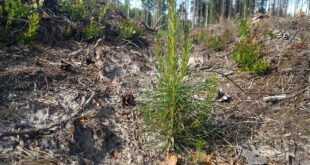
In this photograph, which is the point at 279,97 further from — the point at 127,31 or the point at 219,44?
the point at 127,31

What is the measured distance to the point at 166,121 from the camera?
5.88 ft

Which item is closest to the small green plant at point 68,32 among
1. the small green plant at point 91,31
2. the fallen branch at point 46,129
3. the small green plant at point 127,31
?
the small green plant at point 91,31

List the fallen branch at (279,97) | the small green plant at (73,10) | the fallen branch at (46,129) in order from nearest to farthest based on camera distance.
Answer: the fallen branch at (46,129) < the fallen branch at (279,97) < the small green plant at (73,10)

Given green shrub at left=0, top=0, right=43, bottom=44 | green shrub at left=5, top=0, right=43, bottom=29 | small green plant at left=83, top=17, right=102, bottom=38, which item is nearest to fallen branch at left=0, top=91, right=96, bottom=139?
green shrub at left=0, top=0, right=43, bottom=44

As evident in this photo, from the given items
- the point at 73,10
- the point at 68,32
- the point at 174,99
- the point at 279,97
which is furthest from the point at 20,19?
the point at 279,97

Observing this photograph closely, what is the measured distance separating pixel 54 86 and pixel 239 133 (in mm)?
2416

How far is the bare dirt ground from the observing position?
1.63 metres

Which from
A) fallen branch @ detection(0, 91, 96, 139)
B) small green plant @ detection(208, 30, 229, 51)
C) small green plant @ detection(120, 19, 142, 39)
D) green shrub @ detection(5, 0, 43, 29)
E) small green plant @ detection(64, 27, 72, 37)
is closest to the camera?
fallen branch @ detection(0, 91, 96, 139)

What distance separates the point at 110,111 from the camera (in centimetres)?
227

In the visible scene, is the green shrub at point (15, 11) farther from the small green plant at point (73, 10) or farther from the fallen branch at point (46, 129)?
the fallen branch at point (46, 129)

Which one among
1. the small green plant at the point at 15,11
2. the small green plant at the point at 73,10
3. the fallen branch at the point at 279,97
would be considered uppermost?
the small green plant at the point at 73,10

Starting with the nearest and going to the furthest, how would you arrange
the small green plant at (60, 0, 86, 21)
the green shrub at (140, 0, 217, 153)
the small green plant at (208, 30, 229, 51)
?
the green shrub at (140, 0, 217, 153) → the small green plant at (60, 0, 86, 21) → the small green plant at (208, 30, 229, 51)

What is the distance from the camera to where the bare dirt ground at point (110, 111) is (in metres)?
1.63

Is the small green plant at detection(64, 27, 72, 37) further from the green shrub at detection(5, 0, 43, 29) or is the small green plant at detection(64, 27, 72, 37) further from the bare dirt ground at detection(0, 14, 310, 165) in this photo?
the green shrub at detection(5, 0, 43, 29)
